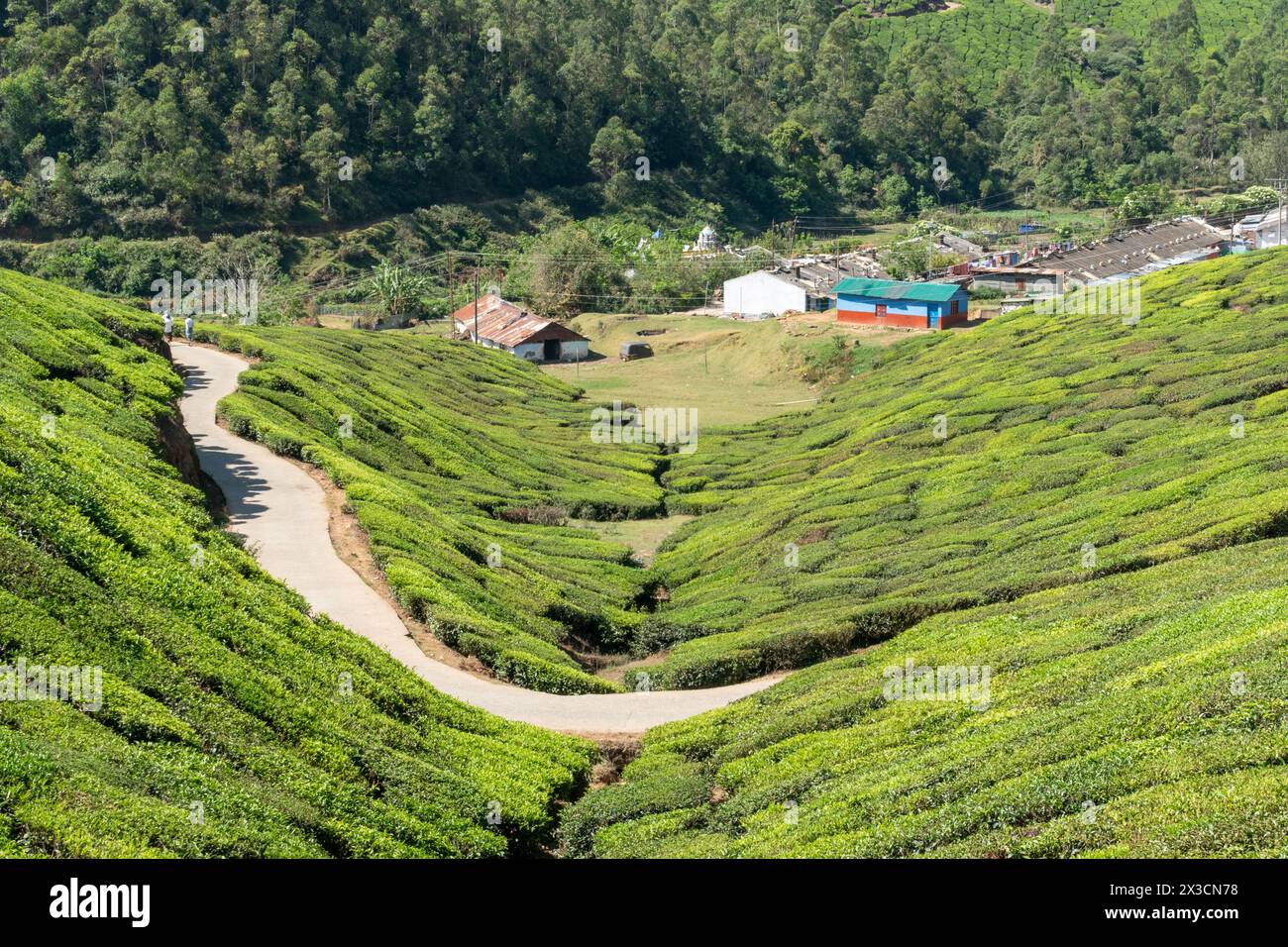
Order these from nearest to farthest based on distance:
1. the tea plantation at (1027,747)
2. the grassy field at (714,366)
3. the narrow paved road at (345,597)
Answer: the tea plantation at (1027,747)
the narrow paved road at (345,597)
the grassy field at (714,366)

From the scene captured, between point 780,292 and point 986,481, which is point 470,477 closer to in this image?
point 986,481

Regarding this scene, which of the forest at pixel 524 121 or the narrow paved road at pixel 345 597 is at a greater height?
the forest at pixel 524 121

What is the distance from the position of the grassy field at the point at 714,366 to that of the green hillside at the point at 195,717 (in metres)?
47.4

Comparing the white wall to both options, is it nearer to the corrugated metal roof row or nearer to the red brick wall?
the corrugated metal roof row

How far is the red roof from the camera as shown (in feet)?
301

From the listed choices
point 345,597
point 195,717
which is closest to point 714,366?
point 345,597

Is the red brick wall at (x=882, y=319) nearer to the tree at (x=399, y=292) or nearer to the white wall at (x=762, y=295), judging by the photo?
the white wall at (x=762, y=295)

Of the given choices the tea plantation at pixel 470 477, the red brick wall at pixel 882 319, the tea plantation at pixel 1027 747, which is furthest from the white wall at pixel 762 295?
the tea plantation at pixel 1027 747

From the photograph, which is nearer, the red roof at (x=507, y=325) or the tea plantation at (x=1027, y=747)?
the tea plantation at (x=1027, y=747)

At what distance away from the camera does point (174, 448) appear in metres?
33.5

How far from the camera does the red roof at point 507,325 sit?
9169 centimetres

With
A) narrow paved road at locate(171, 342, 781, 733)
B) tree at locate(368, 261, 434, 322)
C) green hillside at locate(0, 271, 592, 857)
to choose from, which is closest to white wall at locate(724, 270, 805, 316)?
tree at locate(368, 261, 434, 322)

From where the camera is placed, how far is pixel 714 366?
289 ft
